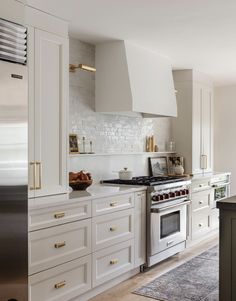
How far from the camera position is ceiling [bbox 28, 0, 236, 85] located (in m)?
3.37

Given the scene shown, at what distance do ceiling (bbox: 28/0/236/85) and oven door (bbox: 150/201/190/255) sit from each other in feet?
6.39

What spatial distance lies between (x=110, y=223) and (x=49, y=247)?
879mm

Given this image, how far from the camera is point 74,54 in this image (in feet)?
14.7

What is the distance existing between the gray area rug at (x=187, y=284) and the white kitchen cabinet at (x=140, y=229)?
297 millimetres

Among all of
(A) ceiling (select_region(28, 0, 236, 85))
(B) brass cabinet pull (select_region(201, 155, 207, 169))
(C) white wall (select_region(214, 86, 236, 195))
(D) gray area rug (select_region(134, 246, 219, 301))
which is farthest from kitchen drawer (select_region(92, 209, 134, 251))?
(C) white wall (select_region(214, 86, 236, 195))

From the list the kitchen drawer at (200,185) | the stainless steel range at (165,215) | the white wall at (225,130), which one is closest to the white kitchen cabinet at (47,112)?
the stainless steel range at (165,215)

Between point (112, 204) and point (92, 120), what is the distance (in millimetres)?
1218

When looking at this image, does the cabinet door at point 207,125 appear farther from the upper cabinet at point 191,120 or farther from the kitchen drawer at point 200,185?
the kitchen drawer at point 200,185

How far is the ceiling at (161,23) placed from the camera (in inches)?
133

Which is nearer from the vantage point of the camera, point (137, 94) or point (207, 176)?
point (137, 94)

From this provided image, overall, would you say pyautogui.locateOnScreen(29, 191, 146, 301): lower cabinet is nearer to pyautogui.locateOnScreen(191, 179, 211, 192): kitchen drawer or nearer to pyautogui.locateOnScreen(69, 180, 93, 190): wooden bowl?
pyautogui.locateOnScreen(69, 180, 93, 190): wooden bowl

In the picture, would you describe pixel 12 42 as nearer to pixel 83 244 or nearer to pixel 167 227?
pixel 83 244

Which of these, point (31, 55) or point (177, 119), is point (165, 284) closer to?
point (31, 55)

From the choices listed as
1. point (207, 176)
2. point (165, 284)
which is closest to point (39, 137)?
point (165, 284)
